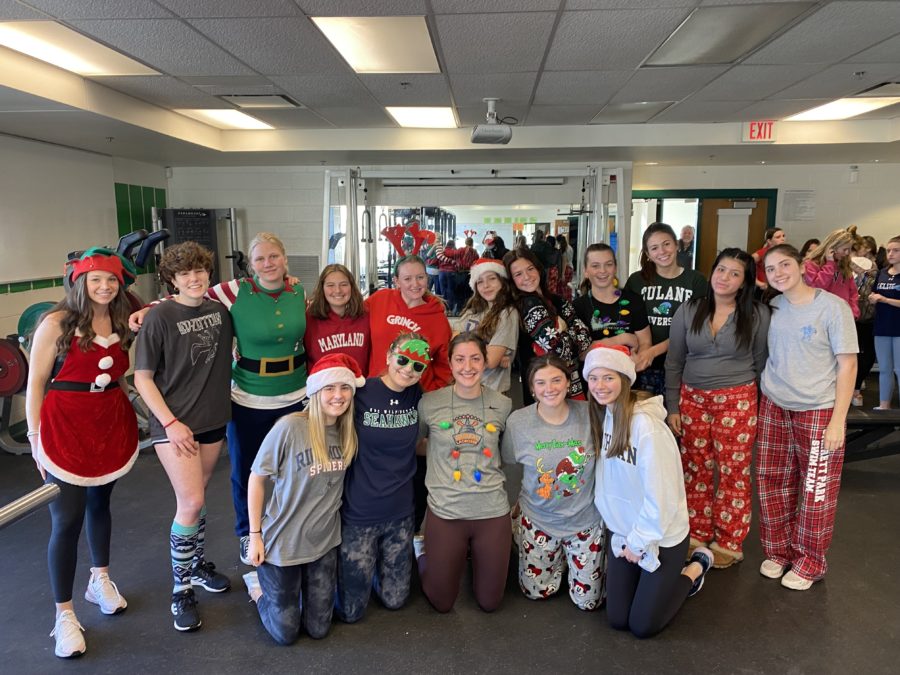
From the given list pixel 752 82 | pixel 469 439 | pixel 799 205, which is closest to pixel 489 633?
pixel 469 439

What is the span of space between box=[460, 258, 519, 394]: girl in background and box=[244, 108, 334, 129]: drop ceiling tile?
328 cm

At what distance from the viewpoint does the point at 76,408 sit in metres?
2.34

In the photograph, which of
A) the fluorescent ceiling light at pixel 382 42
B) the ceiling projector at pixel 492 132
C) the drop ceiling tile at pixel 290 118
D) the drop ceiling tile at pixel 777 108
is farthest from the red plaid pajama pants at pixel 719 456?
the drop ceiling tile at pixel 290 118

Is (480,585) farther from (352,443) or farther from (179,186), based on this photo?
(179,186)

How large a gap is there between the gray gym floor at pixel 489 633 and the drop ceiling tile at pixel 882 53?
291cm

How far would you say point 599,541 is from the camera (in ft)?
8.39

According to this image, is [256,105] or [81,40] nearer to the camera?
[81,40]

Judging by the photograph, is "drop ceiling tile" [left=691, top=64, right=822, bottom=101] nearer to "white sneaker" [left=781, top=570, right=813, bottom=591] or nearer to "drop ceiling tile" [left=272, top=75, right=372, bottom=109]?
"drop ceiling tile" [left=272, top=75, right=372, bottom=109]

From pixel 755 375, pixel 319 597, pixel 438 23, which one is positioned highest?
pixel 438 23

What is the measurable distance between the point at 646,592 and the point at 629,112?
4512 mm

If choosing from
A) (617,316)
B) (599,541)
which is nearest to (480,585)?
(599,541)

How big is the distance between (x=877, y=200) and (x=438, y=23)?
709 cm

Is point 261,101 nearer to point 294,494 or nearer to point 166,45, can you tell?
point 166,45

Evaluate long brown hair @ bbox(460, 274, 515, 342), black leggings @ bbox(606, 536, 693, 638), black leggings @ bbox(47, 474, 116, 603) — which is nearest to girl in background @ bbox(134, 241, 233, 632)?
black leggings @ bbox(47, 474, 116, 603)
